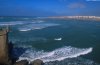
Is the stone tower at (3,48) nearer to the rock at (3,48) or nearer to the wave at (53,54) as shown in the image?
the rock at (3,48)

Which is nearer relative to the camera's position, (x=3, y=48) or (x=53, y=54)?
(x=3, y=48)

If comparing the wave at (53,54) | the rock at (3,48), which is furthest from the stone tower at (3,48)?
the wave at (53,54)

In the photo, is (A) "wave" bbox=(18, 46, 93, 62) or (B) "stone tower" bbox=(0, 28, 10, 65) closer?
(B) "stone tower" bbox=(0, 28, 10, 65)

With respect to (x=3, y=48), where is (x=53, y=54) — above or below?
below

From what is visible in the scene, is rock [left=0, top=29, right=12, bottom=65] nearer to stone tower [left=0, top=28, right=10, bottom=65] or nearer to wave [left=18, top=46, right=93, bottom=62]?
stone tower [left=0, top=28, right=10, bottom=65]

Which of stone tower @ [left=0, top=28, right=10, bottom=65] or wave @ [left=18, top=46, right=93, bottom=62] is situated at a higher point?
stone tower @ [left=0, top=28, right=10, bottom=65]

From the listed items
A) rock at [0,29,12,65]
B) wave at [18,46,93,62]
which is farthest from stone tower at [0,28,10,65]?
wave at [18,46,93,62]

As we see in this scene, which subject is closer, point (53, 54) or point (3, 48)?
point (3, 48)

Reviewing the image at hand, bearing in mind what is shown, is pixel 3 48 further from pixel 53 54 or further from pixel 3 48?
pixel 53 54

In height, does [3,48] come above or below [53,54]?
above

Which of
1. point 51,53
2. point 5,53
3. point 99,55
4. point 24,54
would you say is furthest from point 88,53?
point 5,53

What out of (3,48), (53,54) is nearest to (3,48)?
(3,48)
